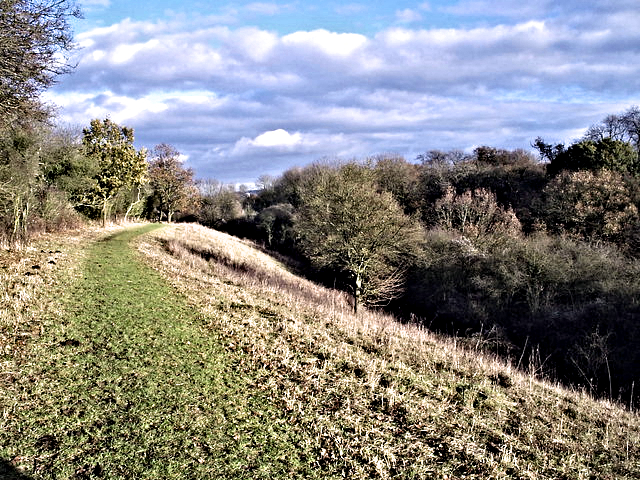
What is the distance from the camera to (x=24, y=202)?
1858 cm

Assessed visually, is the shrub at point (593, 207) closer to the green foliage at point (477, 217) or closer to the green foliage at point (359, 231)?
the green foliage at point (477, 217)

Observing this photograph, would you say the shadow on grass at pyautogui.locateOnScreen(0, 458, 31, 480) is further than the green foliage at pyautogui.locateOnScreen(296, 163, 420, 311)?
No

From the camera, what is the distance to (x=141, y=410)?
20.6 feet

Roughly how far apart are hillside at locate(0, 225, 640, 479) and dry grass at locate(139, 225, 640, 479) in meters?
0.03

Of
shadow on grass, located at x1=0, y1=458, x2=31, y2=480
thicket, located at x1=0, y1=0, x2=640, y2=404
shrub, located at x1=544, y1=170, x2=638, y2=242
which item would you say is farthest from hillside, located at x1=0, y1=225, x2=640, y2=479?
shrub, located at x1=544, y1=170, x2=638, y2=242

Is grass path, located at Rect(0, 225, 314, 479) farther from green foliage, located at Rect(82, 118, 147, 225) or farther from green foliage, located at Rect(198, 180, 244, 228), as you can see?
green foliage, located at Rect(198, 180, 244, 228)

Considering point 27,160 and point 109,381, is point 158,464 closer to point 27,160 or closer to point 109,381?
point 109,381

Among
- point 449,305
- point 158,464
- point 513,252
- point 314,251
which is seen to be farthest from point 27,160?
point 513,252

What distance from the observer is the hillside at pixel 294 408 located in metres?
5.53

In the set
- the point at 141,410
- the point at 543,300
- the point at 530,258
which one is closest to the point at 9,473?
the point at 141,410

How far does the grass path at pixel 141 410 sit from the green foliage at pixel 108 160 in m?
24.2

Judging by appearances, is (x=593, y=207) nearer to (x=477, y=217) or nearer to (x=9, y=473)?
(x=477, y=217)

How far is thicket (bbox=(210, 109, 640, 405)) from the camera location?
861 inches

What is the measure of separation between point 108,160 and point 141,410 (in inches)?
1175
